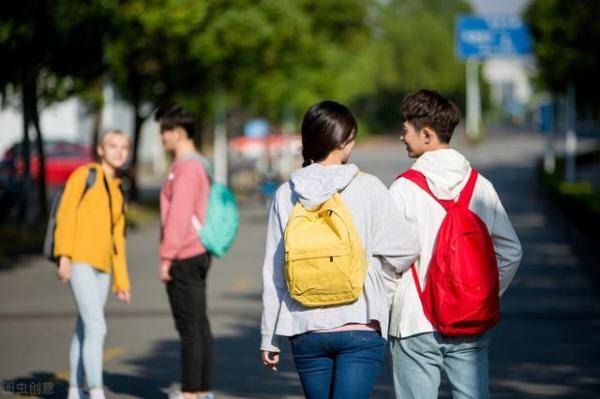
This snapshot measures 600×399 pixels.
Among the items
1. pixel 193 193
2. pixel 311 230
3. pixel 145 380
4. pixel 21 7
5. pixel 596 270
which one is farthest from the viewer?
pixel 21 7

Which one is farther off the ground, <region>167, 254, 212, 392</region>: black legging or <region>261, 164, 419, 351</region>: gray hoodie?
A: <region>261, 164, 419, 351</region>: gray hoodie

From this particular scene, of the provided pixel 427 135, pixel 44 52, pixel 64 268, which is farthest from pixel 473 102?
pixel 427 135

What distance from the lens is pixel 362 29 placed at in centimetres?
4253

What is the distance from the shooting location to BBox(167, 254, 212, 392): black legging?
26.5ft

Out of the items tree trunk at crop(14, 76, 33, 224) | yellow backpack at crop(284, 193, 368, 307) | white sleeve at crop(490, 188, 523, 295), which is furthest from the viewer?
tree trunk at crop(14, 76, 33, 224)

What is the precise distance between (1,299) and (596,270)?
7.13 meters

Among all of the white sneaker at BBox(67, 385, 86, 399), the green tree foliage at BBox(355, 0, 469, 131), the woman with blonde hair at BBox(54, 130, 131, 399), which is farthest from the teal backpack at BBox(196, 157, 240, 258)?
the green tree foliage at BBox(355, 0, 469, 131)

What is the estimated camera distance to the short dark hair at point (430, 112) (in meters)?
5.09

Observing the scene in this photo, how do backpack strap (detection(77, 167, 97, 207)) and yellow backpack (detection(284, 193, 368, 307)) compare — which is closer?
yellow backpack (detection(284, 193, 368, 307))

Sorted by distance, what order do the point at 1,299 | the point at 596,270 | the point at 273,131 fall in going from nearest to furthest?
the point at 1,299 < the point at 596,270 < the point at 273,131

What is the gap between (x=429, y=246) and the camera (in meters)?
5.06

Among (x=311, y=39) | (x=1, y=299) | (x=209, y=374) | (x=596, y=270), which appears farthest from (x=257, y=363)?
(x=311, y=39)

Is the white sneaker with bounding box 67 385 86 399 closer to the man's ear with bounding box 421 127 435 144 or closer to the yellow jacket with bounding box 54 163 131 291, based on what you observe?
the yellow jacket with bounding box 54 163 131 291

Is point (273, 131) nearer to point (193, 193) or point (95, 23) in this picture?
point (95, 23)
